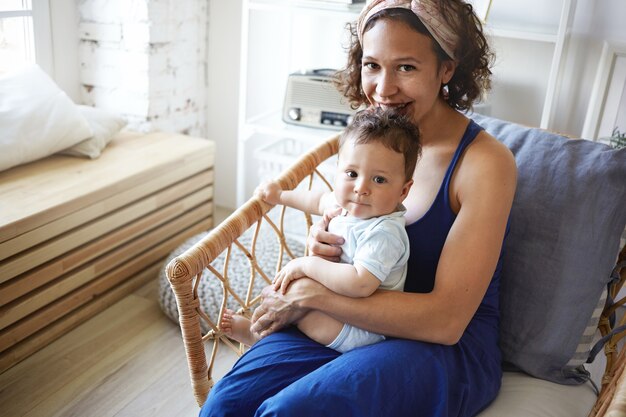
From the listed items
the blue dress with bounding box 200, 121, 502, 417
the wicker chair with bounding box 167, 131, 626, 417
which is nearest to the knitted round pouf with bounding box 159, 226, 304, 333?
the wicker chair with bounding box 167, 131, 626, 417

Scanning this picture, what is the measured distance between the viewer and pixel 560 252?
1275mm

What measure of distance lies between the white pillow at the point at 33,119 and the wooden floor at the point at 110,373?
0.61 meters

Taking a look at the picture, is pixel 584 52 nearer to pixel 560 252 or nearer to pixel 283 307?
pixel 560 252

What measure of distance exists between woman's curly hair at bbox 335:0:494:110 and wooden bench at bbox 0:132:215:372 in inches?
38.4

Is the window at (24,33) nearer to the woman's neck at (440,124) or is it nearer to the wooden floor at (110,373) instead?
the wooden floor at (110,373)

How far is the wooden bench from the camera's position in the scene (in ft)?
5.91

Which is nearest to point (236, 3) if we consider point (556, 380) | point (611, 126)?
point (611, 126)

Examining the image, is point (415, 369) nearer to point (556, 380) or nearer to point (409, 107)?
point (556, 380)

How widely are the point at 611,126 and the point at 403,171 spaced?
1.53 m

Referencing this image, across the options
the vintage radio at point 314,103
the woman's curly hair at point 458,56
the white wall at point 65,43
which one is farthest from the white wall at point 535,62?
the woman's curly hair at point 458,56

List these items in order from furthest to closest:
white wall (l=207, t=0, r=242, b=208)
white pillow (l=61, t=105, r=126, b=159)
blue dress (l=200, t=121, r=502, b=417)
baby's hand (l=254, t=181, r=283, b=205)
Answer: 1. white wall (l=207, t=0, r=242, b=208)
2. white pillow (l=61, t=105, r=126, b=159)
3. baby's hand (l=254, t=181, r=283, b=205)
4. blue dress (l=200, t=121, r=502, b=417)

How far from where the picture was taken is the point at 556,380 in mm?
1272

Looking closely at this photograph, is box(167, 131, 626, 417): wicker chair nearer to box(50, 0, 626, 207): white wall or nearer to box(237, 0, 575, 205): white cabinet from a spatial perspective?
box(237, 0, 575, 205): white cabinet

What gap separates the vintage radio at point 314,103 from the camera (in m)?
2.54
